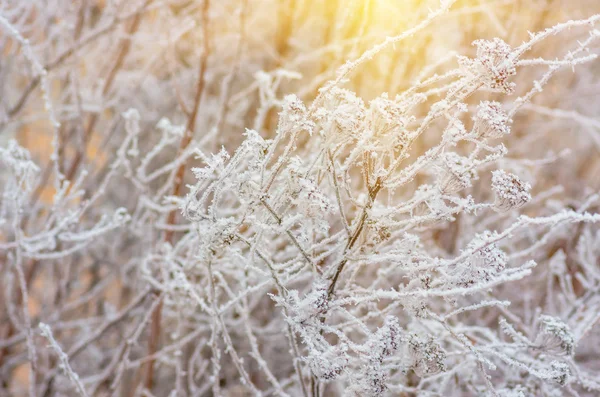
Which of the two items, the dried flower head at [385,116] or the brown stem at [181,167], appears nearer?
the dried flower head at [385,116]

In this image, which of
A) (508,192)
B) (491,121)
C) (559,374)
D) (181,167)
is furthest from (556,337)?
(181,167)

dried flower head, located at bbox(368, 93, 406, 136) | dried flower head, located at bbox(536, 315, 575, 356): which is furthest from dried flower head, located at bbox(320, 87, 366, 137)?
dried flower head, located at bbox(536, 315, 575, 356)

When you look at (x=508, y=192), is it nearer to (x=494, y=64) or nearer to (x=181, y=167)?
(x=494, y=64)

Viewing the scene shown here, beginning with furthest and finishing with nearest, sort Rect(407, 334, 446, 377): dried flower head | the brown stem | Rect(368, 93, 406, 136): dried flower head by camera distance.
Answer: the brown stem, Rect(407, 334, 446, 377): dried flower head, Rect(368, 93, 406, 136): dried flower head

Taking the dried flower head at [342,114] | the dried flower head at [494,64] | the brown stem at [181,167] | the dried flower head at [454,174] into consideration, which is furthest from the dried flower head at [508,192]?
the brown stem at [181,167]

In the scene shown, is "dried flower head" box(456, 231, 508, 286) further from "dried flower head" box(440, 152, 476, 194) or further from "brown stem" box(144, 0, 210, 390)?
"brown stem" box(144, 0, 210, 390)

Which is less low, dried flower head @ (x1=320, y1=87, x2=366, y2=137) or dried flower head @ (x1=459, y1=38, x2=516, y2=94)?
dried flower head @ (x1=459, y1=38, x2=516, y2=94)

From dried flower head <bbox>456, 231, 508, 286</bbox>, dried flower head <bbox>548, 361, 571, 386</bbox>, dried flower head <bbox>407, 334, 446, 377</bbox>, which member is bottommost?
dried flower head <bbox>548, 361, 571, 386</bbox>

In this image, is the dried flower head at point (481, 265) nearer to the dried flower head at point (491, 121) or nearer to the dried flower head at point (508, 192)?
the dried flower head at point (508, 192)
